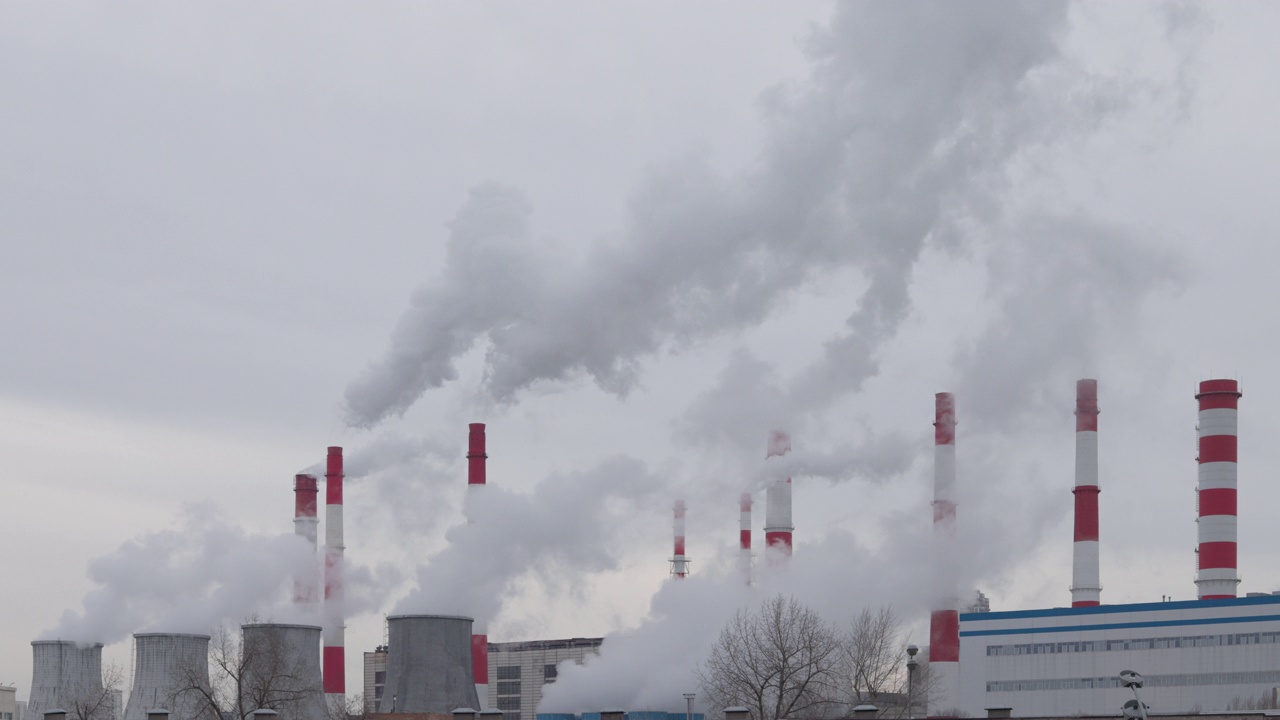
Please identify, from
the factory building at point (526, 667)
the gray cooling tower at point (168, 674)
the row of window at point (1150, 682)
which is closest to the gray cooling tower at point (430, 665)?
the gray cooling tower at point (168, 674)

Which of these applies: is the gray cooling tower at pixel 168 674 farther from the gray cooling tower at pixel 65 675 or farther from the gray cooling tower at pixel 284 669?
the gray cooling tower at pixel 65 675

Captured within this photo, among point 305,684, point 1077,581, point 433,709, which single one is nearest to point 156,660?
point 305,684

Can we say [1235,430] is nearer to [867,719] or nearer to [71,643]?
[867,719]

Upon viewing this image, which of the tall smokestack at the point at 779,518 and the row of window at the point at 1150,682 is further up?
the tall smokestack at the point at 779,518

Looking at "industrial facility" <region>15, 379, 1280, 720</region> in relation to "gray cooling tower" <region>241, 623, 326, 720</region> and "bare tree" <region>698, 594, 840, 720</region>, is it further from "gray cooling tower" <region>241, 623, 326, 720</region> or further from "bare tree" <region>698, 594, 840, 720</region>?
"bare tree" <region>698, 594, 840, 720</region>

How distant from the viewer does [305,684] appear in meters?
51.9

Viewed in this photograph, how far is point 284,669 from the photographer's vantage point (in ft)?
169

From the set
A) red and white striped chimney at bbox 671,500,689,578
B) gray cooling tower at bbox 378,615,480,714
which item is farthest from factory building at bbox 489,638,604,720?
gray cooling tower at bbox 378,615,480,714

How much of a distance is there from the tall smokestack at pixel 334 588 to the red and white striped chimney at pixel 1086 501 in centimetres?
2634

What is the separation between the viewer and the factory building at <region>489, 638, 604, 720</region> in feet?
306

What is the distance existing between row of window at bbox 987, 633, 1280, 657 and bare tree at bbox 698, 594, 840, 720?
5929 millimetres

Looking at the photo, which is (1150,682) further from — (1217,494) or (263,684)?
(263,684)

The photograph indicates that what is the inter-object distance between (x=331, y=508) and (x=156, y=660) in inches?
505

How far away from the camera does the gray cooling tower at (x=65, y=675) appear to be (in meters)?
55.2
